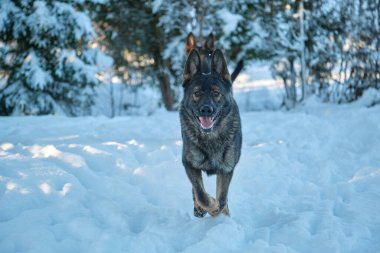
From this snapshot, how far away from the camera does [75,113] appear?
1118 centimetres

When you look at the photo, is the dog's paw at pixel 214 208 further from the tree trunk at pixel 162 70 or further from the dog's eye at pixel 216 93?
the tree trunk at pixel 162 70

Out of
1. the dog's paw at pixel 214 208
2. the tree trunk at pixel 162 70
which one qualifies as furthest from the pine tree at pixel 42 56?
the dog's paw at pixel 214 208

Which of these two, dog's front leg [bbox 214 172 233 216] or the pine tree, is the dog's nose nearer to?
dog's front leg [bbox 214 172 233 216]

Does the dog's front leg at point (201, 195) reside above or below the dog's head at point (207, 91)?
below

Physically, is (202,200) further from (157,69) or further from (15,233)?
(157,69)

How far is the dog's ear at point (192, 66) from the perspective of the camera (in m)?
3.77

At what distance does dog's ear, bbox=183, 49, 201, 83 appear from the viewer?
12.4ft

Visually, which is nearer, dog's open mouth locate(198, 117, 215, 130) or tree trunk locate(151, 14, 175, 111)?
dog's open mouth locate(198, 117, 215, 130)

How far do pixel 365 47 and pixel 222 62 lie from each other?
23.1 ft

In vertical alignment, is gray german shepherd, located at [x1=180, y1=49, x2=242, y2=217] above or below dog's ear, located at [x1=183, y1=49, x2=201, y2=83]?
below

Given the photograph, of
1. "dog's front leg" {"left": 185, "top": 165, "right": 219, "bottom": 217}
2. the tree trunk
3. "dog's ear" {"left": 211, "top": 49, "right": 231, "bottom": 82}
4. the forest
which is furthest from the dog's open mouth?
the tree trunk

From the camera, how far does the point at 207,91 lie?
12.0 ft

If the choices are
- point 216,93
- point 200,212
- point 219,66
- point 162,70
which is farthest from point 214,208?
point 162,70

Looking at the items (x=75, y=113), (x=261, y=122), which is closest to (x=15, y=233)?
(x=261, y=122)
